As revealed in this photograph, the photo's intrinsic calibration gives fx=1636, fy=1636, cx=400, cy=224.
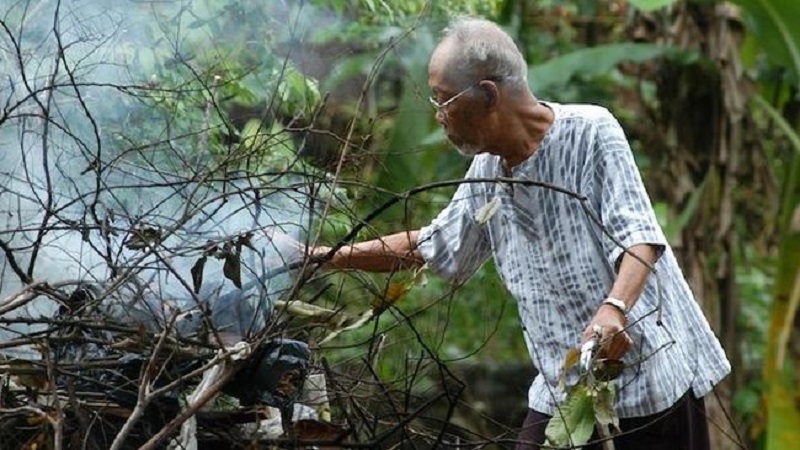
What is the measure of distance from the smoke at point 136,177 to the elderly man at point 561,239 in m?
0.32

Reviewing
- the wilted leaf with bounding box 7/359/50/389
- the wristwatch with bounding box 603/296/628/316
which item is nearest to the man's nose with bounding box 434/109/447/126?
the wristwatch with bounding box 603/296/628/316

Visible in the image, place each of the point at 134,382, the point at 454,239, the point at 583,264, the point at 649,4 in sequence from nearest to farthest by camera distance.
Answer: the point at 134,382 → the point at 583,264 → the point at 454,239 → the point at 649,4

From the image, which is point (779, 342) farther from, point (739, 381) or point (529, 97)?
point (529, 97)

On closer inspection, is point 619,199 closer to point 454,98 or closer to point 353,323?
point 454,98

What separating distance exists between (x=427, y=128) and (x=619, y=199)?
11.9 ft

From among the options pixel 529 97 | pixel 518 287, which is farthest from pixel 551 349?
pixel 529 97

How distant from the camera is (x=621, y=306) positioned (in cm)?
365

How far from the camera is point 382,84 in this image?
8.52m

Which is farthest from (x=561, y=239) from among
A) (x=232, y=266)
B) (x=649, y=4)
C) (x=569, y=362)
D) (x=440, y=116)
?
(x=649, y=4)

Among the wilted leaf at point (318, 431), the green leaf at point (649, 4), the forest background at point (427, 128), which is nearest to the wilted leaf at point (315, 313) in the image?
the forest background at point (427, 128)

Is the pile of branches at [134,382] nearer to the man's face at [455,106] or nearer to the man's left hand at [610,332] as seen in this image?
the man's left hand at [610,332]

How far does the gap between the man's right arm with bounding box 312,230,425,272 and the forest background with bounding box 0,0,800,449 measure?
0.14 ft

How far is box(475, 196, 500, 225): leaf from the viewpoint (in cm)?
383

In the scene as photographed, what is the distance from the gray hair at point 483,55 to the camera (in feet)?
12.7
